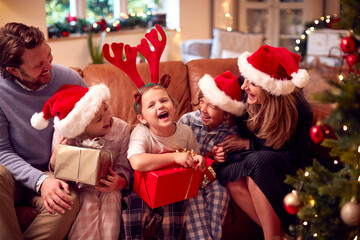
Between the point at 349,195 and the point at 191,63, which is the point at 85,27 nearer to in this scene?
the point at 191,63

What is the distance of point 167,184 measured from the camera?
1.73 metres

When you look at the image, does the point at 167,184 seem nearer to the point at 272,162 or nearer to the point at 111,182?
the point at 111,182

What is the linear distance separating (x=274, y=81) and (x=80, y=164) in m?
0.99

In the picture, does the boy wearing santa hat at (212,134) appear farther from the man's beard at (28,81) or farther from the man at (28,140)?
the man's beard at (28,81)

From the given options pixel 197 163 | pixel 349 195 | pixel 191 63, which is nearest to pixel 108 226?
pixel 197 163

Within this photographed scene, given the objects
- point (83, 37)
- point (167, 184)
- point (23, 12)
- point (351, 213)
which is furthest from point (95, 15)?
point (351, 213)

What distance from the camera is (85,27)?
518 centimetres

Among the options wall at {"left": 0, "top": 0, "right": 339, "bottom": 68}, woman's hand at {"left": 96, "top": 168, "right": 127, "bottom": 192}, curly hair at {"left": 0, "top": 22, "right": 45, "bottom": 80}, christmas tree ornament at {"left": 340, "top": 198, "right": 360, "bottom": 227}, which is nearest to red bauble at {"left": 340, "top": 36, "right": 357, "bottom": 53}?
christmas tree ornament at {"left": 340, "top": 198, "right": 360, "bottom": 227}

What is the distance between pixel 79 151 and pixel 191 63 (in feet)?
4.11

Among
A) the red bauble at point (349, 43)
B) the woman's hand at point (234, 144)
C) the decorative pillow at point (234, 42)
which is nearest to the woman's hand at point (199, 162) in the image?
the woman's hand at point (234, 144)

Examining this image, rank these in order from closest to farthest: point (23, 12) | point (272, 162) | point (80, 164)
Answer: point (80, 164)
point (272, 162)
point (23, 12)

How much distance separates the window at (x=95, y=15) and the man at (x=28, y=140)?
2.95 m

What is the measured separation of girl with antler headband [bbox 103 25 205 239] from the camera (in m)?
1.77

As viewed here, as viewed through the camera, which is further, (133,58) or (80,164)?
(133,58)
